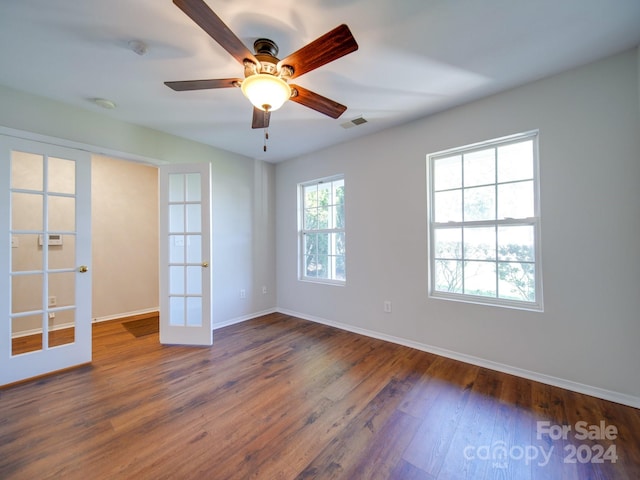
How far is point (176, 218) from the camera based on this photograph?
117 inches

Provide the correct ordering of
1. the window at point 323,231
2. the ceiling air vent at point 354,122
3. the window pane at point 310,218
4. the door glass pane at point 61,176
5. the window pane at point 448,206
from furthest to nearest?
the window pane at point 310,218 → the window at point 323,231 → the ceiling air vent at point 354,122 → the window pane at point 448,206 → the door glass pane at point 61,176

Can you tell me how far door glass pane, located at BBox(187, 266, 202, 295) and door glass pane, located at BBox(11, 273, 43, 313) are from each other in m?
1.20

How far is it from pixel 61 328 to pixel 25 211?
1.13 metres

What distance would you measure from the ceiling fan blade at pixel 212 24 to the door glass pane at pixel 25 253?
8.31ft

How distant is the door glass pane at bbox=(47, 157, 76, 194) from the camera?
2348 millimetres

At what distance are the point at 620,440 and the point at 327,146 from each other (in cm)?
367

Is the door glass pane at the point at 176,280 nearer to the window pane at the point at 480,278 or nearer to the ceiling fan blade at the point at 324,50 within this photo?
the ceiling fan blade at the point at 324,50

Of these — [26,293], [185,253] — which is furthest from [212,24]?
[26,293]

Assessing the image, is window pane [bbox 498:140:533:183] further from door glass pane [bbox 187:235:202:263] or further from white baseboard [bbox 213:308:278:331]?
white baseboard [bbox 213:308:278:331]

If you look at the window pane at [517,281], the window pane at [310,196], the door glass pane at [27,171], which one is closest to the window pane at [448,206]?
the window pane at [517,281]

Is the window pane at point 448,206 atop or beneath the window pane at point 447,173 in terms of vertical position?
beneath

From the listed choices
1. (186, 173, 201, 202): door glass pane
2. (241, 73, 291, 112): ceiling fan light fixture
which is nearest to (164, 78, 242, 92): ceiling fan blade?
(241, 73, 291, 112): ceiling fan light fixture

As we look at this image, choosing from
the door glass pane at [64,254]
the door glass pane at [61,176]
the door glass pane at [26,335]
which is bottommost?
the door glass pane at [26,335]

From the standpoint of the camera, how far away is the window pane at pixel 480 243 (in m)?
2.42
